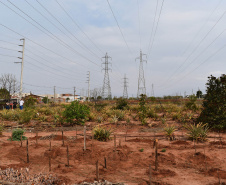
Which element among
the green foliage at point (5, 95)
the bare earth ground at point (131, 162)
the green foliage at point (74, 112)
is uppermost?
the green foliage at point (5, 95)

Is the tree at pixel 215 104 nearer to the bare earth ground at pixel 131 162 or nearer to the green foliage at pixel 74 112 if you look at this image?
the bare earth ground at pixel 131 162

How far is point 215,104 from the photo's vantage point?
11.6 metres

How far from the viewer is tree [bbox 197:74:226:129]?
11211 mm

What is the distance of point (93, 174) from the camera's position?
532cm

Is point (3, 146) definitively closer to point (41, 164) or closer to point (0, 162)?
point (0, 162)

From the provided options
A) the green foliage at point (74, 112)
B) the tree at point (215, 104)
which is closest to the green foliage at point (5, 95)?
the green foliage at point (74, 112)

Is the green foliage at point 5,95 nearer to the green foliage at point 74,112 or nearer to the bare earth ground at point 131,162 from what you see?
the green foliage at point 74,112

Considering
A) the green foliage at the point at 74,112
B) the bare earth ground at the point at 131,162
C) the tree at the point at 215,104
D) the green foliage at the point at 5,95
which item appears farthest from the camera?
the green foliage at the point at 5,95

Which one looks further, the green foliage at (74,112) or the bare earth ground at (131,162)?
the green foliage at (74,112)

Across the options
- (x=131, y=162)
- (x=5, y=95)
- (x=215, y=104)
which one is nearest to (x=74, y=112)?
(x=131, y=162)

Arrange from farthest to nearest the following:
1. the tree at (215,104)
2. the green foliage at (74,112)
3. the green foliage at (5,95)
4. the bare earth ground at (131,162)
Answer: the green foliage at (5,95)
the green foliage at (74,112)
the tree at (215,104)
the bare earth ground at (131,162)

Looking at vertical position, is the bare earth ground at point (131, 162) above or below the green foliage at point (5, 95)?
below

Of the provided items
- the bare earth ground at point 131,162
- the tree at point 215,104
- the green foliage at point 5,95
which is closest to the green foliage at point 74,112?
the bare earth ground at point 131,162

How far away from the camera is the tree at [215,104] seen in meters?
11.2
